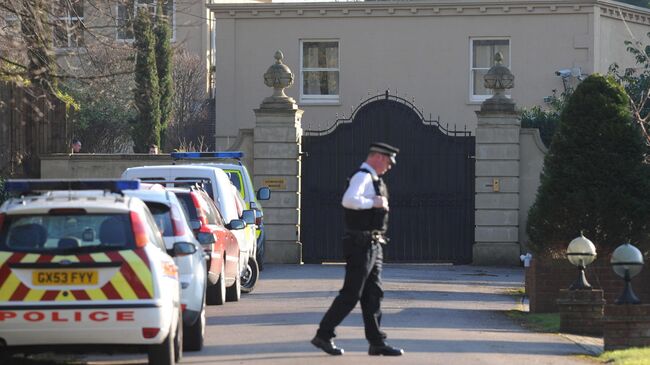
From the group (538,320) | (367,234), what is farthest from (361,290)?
(538,320)

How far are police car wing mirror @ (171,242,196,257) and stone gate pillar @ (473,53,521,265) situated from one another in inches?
573

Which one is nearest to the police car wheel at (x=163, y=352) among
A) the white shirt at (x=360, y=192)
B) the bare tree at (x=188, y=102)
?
the white shirt at (x=360, y=192)

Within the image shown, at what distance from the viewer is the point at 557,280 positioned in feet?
55.0

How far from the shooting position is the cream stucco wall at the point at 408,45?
35.7 m

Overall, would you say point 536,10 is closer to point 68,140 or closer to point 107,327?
point 68,140

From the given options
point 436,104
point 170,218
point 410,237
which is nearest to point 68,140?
point 410,237

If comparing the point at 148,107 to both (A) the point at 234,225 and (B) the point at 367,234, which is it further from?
(B) the point at 367,234

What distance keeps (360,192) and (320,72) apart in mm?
24860

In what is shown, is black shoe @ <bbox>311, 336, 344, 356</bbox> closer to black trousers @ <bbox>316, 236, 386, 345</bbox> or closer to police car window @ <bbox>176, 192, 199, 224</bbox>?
black trousers @ <bbox>316, 236, 386, 345</bbox>

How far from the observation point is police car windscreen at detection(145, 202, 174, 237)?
493 inches

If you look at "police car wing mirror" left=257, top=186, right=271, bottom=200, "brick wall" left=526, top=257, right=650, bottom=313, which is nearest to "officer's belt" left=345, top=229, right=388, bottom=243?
"brick wall" left=526, top=257, right=650, bottom=313

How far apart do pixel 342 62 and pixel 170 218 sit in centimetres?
2367

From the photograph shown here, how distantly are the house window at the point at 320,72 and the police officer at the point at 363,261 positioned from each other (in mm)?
24457

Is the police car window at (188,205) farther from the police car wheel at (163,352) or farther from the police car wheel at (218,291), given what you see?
the police car wheel at (163,352)
